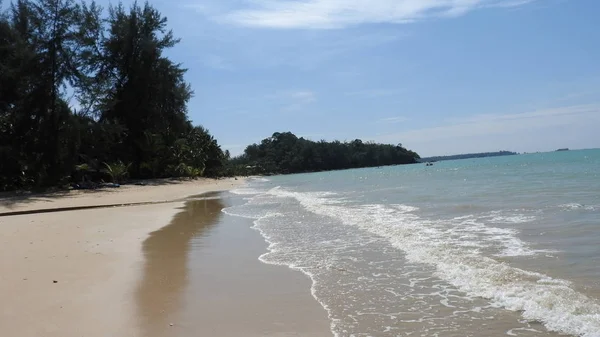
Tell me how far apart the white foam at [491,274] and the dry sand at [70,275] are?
4.13 m

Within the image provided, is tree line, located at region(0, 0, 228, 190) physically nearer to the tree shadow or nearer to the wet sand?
the tree shadow

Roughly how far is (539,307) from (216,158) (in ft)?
189

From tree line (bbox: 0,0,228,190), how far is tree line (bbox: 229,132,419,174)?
62.2m

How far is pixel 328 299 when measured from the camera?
6.03 meters

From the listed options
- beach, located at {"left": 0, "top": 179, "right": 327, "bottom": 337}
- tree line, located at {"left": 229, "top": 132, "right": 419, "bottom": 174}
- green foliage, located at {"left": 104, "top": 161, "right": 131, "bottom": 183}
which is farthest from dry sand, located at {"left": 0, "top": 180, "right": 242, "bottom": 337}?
tree line, located at {"left": 229, "top": 132, "right": 419, "bottom": 174}

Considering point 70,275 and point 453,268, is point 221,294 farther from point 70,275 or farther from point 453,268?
point 453,268

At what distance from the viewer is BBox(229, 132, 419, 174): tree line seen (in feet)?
410

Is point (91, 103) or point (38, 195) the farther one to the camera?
point (91, 103)

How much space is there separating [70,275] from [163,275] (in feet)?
4.46

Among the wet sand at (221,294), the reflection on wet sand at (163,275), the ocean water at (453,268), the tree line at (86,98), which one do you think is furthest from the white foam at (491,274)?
the tree line at (86,98)

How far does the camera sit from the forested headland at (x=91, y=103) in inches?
1150

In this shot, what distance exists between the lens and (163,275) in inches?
291

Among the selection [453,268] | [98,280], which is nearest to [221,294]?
[98,280]

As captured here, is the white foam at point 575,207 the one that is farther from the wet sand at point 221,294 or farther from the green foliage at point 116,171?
the green foliage at point 116,171
